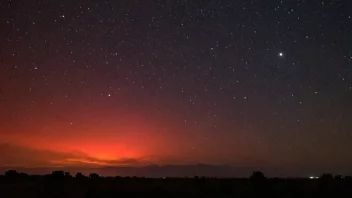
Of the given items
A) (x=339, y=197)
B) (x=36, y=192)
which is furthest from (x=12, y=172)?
(x=339, y=197)

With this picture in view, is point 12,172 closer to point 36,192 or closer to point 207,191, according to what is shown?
point 36,192

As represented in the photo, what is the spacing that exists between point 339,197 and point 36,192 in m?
21.7

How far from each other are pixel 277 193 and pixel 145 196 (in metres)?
9.32

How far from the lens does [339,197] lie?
31656 mm

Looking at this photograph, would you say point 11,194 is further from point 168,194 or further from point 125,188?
point 168,194

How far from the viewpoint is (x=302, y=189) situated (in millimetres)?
35375

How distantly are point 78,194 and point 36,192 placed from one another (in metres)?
4.23

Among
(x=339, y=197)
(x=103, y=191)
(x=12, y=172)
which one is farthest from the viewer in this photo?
(x=12, y=172)

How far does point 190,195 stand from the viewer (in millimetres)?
33031

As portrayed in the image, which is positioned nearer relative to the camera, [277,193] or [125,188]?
[277,193]

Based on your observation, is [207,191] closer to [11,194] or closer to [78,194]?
[78,194]

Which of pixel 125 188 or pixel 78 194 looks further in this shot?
pixel 125 188

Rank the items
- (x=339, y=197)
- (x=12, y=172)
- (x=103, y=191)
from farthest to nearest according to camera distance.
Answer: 1. (x=12, y=172)
2. (x=103, y=191)
3. (x=339, y=197)

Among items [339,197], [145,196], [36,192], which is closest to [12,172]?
[36,192]
